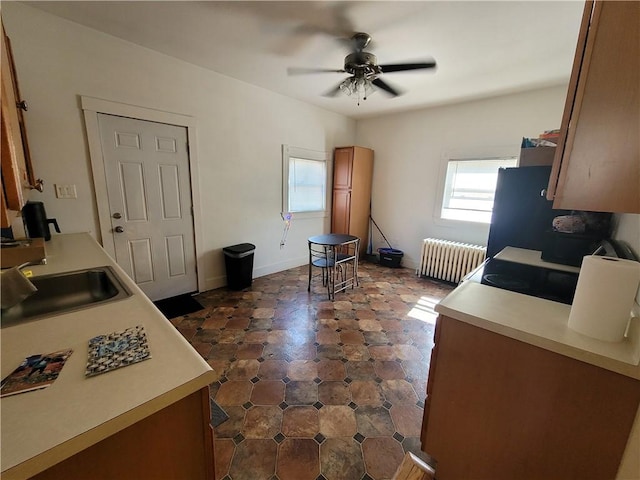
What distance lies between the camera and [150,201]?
110 inches

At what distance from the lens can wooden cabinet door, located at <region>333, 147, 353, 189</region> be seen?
447 centimetres

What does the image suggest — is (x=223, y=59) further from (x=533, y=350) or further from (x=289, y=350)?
(x=533, y=350)

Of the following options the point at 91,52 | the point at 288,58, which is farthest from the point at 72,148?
the point at 288,58

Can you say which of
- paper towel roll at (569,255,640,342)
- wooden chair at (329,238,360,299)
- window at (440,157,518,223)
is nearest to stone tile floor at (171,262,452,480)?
wooden chair at (329,238,360,299)

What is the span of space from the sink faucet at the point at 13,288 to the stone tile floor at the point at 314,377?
3.82 feet

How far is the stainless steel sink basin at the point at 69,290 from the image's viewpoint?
4.31ft

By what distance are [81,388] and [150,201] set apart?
2.57 meters

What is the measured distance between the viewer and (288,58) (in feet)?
8.68

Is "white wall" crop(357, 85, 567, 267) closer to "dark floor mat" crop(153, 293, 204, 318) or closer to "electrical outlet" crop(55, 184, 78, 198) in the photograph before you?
"dark floor mat" crop(153, 293, 204, 318)

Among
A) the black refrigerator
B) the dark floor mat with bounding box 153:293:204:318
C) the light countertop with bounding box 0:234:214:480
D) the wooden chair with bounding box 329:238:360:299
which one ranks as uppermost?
the black refrigerator

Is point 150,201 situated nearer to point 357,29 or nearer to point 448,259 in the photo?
point 357,29

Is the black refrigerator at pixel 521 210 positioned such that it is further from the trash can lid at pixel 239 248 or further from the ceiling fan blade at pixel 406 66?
the trash can lid at pixel 239 248

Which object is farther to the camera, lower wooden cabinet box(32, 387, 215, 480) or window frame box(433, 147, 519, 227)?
window frame box(433, 147, 519, 227)

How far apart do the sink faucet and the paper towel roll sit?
1973 millimetres
